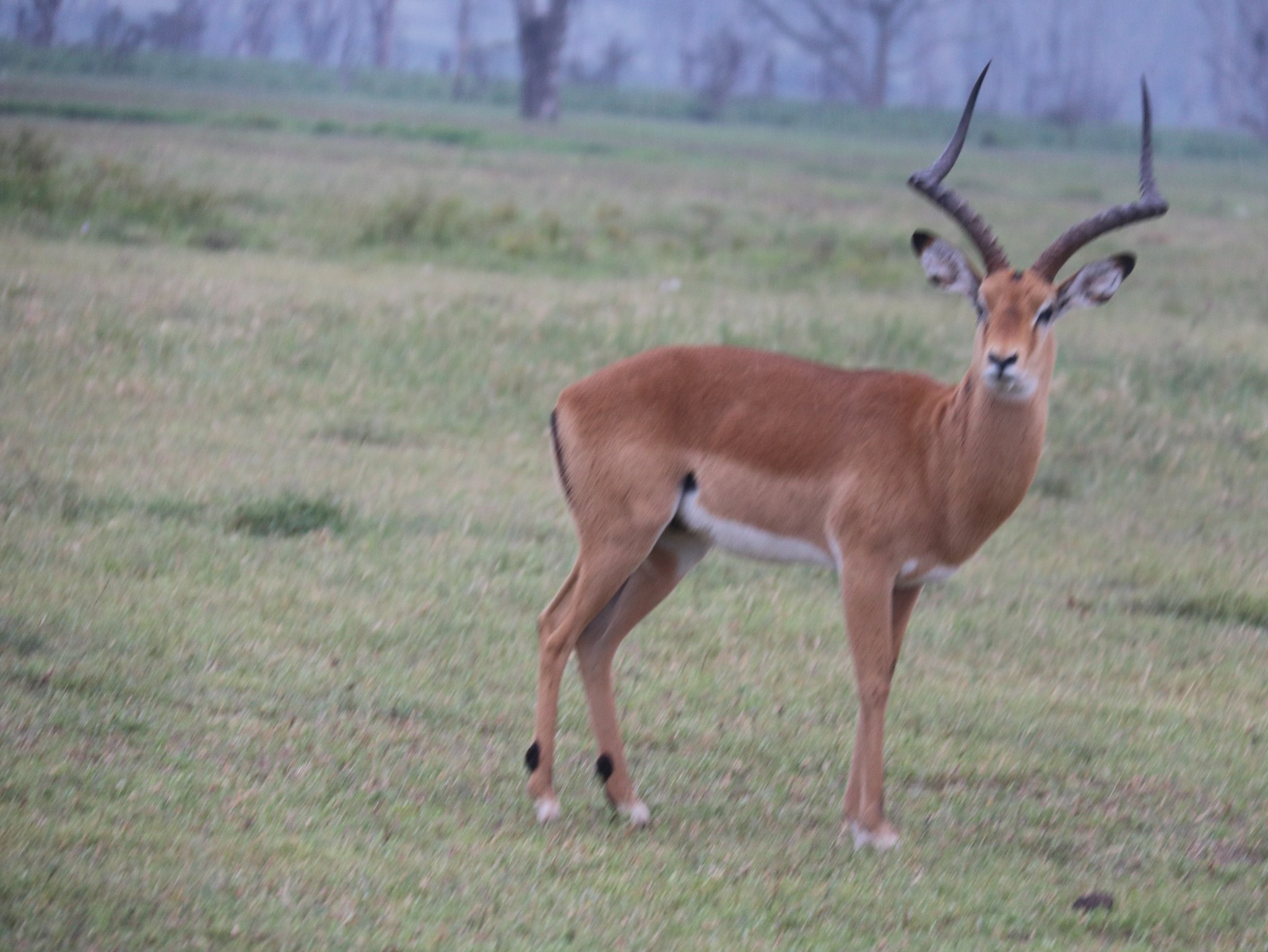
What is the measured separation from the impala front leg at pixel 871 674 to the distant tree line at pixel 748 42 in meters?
23.5

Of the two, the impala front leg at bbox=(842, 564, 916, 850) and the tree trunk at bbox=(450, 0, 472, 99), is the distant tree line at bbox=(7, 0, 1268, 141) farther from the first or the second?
the impala front leg at bbox=(842, 564, 916, 850)

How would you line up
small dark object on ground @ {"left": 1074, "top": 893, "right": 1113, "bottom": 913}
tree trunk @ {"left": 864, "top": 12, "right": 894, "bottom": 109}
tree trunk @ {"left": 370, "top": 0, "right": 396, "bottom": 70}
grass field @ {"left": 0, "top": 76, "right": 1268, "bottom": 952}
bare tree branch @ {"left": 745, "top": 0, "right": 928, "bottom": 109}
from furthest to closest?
bare tree branch @ {"left": 745, "top": 0, "right": 928, "bottom": 109} < tree trunk @ {"left": 864, "top": 12, "right": 894, "bottom": 109} < tree trunk @ {"left": 370, "top": 0, "right": 396, "bottom": 70} < small dark object on ground @ {"left": 1074, "top": 893, "right": 1113, "bottom": 913} < grass field @ {"left": 0, "top": 76, "right": 1268, "bottom": 952}

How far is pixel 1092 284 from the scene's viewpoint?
5.04 metres

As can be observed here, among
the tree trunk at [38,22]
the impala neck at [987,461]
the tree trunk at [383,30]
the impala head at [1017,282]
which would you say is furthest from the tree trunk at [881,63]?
the impala neck at [987,461]

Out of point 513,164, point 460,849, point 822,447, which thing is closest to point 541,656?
point 460,849

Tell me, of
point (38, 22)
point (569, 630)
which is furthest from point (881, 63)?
point (569, 630)

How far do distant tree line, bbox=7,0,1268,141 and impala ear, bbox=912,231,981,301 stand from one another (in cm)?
2306

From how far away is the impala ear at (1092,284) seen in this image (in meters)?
4.97

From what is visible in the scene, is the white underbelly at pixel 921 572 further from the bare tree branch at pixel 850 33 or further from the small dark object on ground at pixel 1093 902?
the bare tree branch at pixel 850 33

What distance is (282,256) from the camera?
14836mm

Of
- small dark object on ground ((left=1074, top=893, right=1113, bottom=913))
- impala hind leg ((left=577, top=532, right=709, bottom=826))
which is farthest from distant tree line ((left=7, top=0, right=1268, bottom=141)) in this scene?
small dark object on ground ((left=1074, top=893, right=1113, bottom=913))

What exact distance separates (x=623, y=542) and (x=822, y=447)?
666mm

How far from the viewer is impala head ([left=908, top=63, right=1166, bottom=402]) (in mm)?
4785

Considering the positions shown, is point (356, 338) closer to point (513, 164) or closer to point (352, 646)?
point (352, 646)
